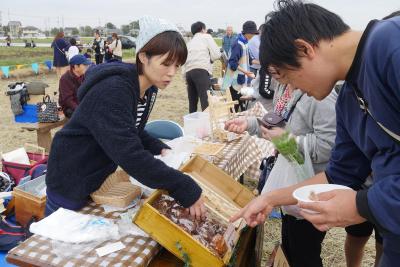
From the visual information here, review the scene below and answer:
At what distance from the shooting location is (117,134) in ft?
5.02

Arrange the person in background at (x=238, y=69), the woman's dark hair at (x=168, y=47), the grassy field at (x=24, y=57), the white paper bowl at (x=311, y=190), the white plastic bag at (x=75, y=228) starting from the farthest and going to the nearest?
the grassy field at (x=24, y=57) → the person in background at (x=238, y=69) → the woman's dark hair at (x=168, y=47) → the white plastic bag at (x=75, y=228) → the white paper bowl at (x=311, y=190)

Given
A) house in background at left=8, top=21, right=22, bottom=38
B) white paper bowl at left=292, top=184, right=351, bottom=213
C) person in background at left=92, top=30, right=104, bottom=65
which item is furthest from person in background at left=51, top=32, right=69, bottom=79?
house in background at left=8, top=21, right=22, bottom=38

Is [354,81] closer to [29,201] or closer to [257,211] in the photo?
[257,211]

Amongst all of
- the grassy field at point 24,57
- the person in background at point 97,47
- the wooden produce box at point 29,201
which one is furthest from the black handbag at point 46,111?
the grassy field at point 24,57

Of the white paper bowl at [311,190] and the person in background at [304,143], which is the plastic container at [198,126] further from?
the white paper bowl at [311,190]

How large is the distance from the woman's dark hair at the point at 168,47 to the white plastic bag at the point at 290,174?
2.77 ft

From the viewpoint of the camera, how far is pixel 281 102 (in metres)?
2.30

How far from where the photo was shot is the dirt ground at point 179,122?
3.33 meters

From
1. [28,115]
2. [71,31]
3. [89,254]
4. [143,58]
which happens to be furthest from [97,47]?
[71,31]

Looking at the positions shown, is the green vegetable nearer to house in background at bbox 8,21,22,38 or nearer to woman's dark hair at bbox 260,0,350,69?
woman's dark hair at bbox 260,0,350,69

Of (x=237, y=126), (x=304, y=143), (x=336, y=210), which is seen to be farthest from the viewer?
(x=237, y=126)

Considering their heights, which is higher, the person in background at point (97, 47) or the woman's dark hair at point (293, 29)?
the woman's dark hair at point (293, 29)

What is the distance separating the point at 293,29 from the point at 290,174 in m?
1.07

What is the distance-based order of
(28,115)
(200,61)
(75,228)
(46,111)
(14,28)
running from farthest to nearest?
1. (14,28)
2. (200,61)
3. (28,115)
4. (46,111)
5. (75,228)
